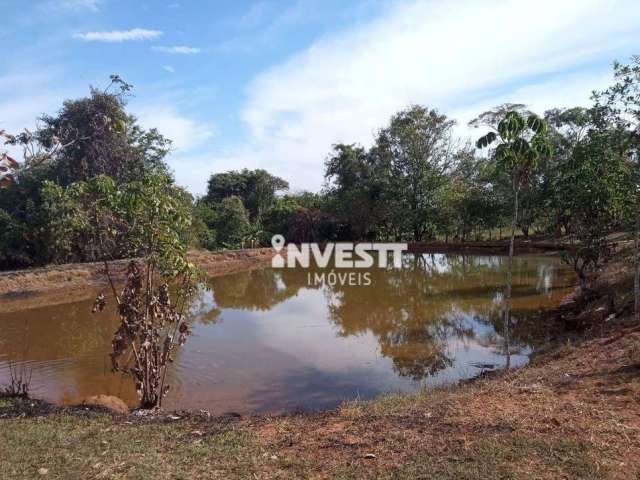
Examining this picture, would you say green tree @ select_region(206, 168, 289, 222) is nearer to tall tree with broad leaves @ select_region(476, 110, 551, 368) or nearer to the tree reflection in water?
the tree reflection in water

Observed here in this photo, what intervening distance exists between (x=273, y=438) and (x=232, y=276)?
15879 mm

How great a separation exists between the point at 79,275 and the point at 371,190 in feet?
53.3

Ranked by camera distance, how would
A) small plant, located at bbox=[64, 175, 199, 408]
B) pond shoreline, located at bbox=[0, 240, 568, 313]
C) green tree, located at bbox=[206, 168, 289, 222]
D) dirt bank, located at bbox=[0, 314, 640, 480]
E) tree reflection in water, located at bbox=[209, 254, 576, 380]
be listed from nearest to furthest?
1. dirt bank, located at bbox=[0, 314, 640, 480]
2. small plant, located at bbox=[64, 175, 199, 408]
3. tree reflection in water, located at bbox=[209, 254, 576, 380]
4. pond shoreline, located at bbox=[0, 240, 568, 313]
5. green tree, located at bbox=[206, 168, 289, 222]

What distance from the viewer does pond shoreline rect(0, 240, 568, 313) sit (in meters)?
14.1

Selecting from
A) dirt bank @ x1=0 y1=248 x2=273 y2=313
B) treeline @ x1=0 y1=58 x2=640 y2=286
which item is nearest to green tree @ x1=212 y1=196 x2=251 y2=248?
treeline @ x1=0 y1=58 x2=640 y2=286

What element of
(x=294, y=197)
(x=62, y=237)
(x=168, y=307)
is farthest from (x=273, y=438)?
(x=294, y=197)

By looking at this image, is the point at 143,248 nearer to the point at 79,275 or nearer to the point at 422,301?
the point at 422,301

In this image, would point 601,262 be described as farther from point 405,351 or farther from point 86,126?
point 86,126

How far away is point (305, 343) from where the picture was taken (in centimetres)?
902

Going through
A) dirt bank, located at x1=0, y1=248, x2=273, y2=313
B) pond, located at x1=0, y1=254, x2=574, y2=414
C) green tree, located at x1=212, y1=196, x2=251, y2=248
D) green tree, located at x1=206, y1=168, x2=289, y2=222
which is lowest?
pond, located at x1=0, y1=254, x2=574, y2=414

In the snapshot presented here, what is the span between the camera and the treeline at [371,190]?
569 centimetres

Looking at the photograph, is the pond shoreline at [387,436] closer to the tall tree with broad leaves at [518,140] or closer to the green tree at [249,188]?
the tall tree with broad leaves at [518,140]

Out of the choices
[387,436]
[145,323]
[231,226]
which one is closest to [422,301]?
[145,323]

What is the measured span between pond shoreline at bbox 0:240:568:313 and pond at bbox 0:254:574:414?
4.96 ft
